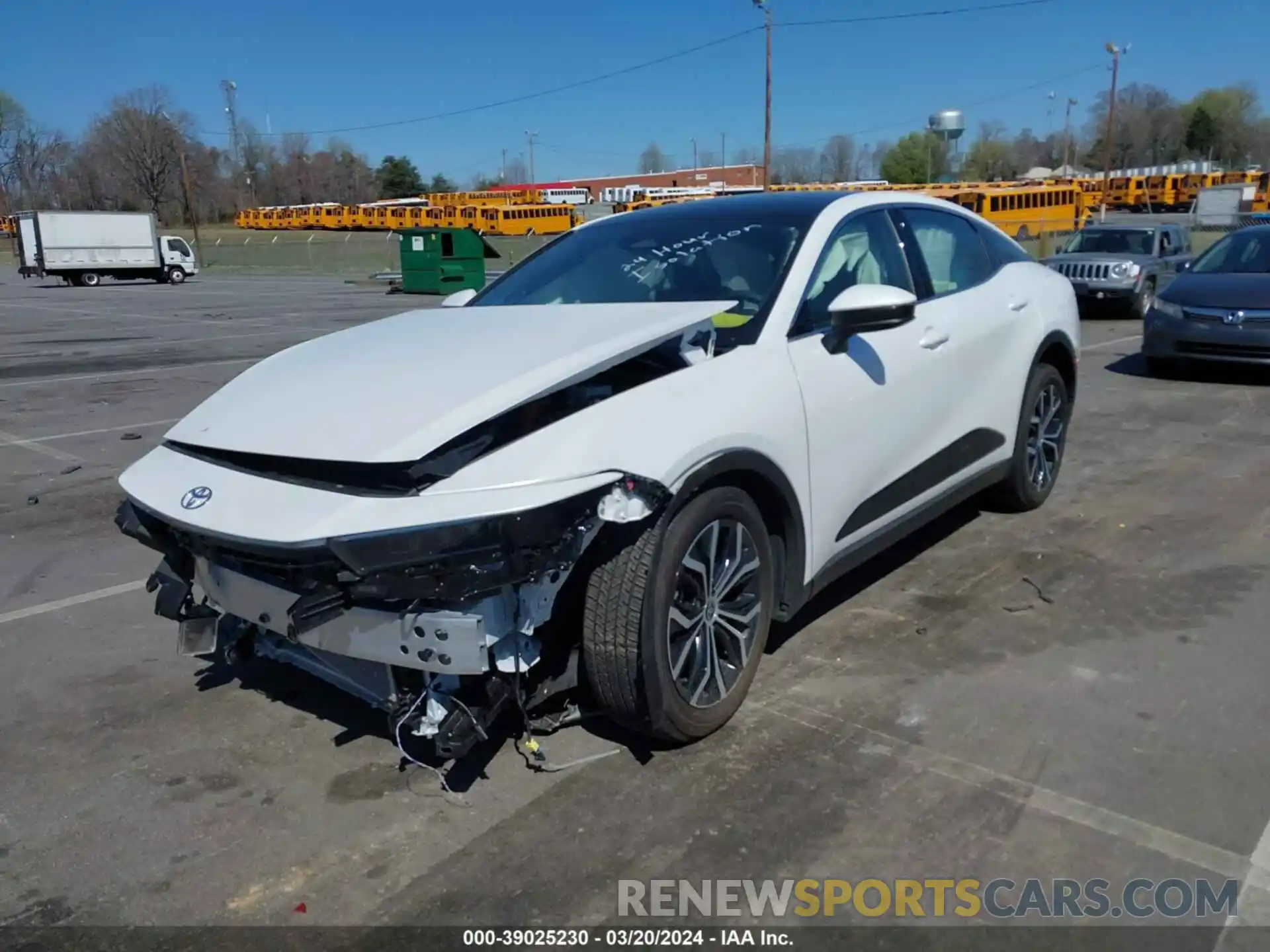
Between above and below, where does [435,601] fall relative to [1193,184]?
below

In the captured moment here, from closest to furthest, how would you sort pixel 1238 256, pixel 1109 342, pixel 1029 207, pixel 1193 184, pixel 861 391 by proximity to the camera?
pixel 861 391 → pixel 1238 256 → pixel 1109 342 → pixel 1029 207 → pixel 1193 184

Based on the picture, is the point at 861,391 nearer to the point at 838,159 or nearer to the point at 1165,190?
the point at 1165,190

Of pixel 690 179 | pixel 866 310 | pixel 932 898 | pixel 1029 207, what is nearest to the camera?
pixel 932 898

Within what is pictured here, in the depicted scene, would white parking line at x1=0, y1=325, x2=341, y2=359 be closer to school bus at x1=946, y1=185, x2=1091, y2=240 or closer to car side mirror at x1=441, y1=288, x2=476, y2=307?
car side mirror at x1=441, y1=288, x2=476, y2=307

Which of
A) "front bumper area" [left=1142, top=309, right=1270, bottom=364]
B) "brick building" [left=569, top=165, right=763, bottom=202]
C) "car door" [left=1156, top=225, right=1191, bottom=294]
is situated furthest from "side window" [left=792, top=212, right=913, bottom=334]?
"brick building" [left=569, top=165, right=763, bottom=202]

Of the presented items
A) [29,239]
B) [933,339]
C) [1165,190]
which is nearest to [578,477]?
[933,339]

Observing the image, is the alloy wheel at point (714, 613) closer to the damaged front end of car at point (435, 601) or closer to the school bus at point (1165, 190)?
the damaged front end of car at point (435, 601)

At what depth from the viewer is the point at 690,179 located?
392 ft

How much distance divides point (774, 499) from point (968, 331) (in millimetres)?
1792

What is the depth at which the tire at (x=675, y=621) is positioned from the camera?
115 inches

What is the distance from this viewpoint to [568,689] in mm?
3172

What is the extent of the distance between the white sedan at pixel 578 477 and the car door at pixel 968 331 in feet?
0.29

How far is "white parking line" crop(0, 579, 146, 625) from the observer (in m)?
4.62

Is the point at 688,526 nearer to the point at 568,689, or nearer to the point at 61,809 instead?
the point at 568,689
